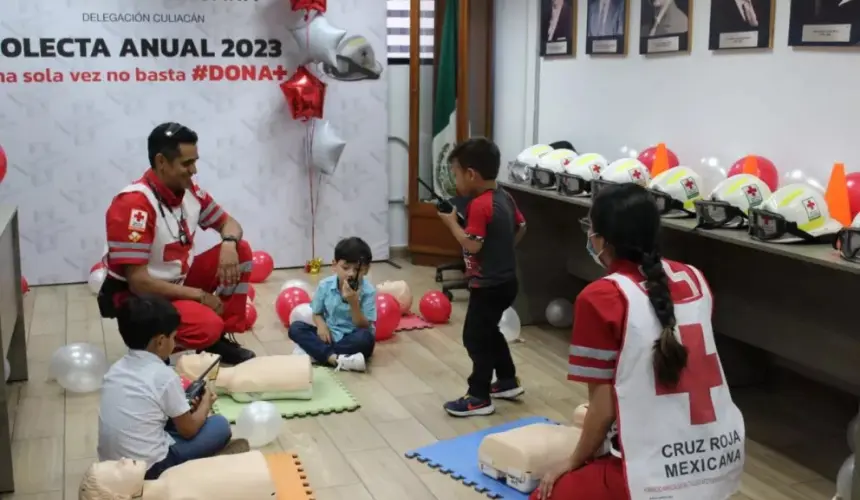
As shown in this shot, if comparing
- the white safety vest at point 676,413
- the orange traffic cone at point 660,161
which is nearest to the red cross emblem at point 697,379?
the white safety vest at point 676,413

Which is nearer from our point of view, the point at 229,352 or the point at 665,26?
the point at 229,352

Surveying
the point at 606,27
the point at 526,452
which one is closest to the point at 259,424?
the point at 526,452

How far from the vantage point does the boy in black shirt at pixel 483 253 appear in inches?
133

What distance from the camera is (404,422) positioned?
139 inches

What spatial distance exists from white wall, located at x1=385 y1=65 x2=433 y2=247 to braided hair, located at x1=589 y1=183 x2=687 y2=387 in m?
4.29

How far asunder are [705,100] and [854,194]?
114 cm

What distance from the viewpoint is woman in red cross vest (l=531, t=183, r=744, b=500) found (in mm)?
2000

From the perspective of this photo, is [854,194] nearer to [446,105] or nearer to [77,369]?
[77,369]

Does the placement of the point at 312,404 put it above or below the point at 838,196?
below

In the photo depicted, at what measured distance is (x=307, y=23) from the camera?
19.1ft

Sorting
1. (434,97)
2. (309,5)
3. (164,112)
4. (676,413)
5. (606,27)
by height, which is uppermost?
(309,5)

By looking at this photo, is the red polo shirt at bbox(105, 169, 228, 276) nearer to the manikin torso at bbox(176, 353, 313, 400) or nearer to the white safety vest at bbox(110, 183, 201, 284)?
the white safety vest at bbox(110, 183, 201, 284)

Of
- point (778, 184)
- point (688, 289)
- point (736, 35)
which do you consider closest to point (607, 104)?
point (736, 35)

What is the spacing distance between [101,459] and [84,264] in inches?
135
